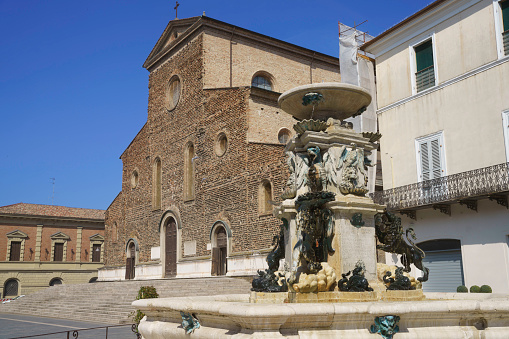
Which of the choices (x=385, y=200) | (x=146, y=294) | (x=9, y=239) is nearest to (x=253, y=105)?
(x=385, y=200)

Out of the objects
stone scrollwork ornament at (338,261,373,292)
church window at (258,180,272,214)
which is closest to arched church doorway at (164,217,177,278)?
church window at (258,180,272,214)

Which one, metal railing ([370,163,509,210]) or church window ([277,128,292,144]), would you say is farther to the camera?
church window ([277,128,292,144])

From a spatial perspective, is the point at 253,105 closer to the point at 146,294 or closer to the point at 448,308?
the point at 146,294

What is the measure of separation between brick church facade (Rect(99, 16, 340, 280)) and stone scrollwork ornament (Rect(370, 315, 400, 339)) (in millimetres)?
14750

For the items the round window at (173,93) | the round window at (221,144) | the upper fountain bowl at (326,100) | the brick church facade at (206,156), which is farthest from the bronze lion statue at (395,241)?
the round window at (173,93)

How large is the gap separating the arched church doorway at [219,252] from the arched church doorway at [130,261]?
950 centimetres

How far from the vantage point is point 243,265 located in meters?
21.5

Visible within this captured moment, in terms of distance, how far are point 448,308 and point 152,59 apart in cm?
2985

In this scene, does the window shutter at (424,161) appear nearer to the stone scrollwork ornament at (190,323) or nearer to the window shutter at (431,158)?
the window shutter at (431,158)

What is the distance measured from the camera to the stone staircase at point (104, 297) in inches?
723

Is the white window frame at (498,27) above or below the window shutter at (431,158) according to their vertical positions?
above

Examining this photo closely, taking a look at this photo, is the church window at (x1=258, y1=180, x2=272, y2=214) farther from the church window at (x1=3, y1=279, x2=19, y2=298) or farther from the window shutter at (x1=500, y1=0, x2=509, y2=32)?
the church window at (x1=3, y1=279, x2=19, y2=298)

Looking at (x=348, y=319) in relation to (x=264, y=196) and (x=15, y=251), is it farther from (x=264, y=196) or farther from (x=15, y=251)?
(x=15, y=251)

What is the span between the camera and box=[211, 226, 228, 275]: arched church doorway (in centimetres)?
2342
